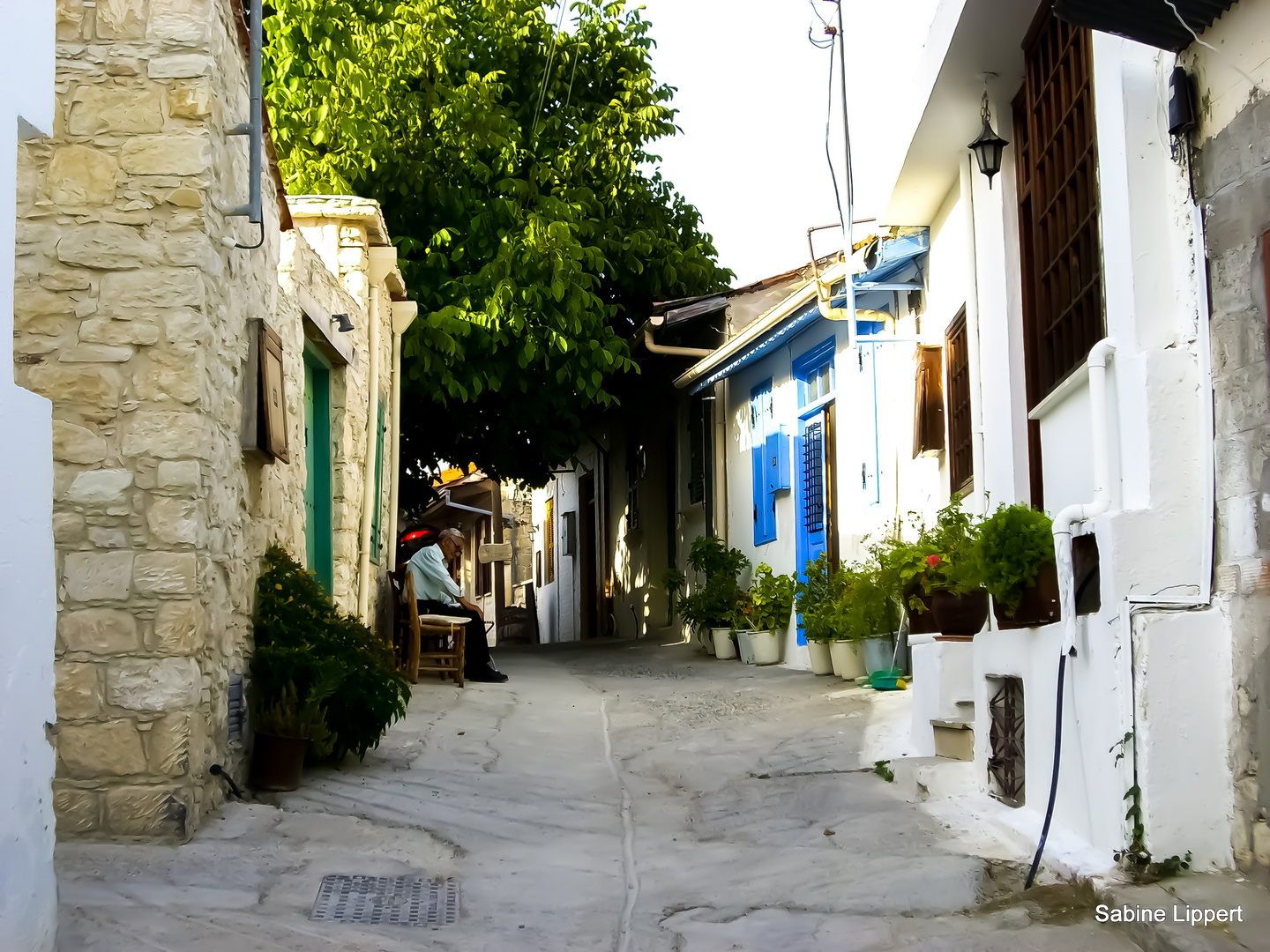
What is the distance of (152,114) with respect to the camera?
5090 millimetres

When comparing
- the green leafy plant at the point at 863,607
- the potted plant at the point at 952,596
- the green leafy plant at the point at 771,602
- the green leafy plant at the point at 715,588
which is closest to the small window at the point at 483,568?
the green leafy plant at the point at 715,588

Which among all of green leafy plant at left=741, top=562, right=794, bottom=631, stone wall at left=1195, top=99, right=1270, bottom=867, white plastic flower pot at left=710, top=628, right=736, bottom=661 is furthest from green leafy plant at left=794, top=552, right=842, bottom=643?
stone wall at left=1195, top=99, right=1270, bottom=867

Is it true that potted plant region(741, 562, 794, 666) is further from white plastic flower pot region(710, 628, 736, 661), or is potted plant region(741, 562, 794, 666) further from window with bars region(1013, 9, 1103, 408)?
window with bars region(1013, 9, 1103, 408)

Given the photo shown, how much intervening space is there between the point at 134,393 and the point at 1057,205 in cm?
423

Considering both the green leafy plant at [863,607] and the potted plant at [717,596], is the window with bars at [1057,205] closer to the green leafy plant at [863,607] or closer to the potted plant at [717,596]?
the green leafy plant at [863,607]

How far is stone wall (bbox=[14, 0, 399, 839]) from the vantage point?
15.7 feet

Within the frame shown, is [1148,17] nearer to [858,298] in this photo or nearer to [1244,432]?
[1244,432]

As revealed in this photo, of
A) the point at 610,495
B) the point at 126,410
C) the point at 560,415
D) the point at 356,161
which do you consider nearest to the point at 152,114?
the point at 126,410

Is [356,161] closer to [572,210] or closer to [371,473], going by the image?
[572,210]

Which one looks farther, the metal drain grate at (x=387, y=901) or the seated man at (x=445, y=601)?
the seated man at (x=445, y=601)

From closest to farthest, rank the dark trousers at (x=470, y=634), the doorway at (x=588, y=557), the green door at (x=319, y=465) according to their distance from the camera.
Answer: the green door at (x=319, y=465), the dark trousers at (x=470, y=634), the doorway at (x=588, y=557)

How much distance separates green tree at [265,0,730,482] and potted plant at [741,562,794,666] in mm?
2569

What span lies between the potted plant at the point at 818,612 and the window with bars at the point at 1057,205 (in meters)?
3.56

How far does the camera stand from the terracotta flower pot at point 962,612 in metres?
6.55
